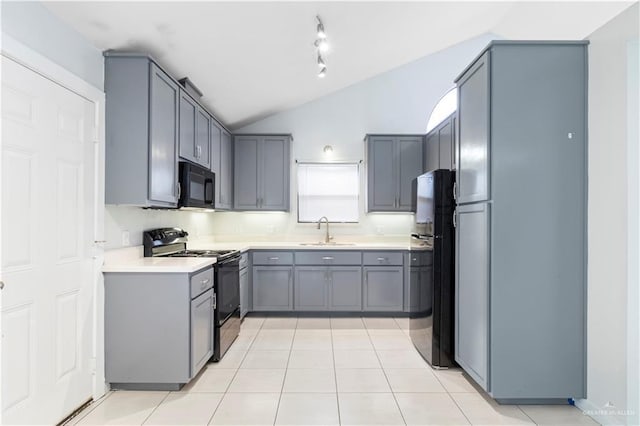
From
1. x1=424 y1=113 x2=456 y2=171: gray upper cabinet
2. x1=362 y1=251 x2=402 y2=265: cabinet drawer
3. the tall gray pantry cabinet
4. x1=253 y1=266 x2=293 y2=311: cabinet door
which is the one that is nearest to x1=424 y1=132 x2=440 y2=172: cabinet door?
x1=424 y1=113 x2=456 y2=171: gray upper cabinet

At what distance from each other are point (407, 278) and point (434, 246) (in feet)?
4.84

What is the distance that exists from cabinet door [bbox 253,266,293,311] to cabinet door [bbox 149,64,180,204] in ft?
5.48

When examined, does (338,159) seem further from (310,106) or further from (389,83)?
(389,83)

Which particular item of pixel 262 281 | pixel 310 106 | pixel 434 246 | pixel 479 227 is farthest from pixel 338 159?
pixel 479 227

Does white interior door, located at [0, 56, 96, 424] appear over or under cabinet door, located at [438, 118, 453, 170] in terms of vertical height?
under

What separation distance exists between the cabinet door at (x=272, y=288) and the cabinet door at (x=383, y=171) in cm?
150

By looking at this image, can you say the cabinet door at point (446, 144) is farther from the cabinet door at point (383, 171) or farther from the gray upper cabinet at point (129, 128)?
the gray upper cabinet at point (129, 128)

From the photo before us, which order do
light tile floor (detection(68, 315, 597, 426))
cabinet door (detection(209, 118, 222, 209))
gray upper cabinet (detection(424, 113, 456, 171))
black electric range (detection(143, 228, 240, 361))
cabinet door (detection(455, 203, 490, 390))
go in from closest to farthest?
light tile floor (detection(68, 315, 597, 426)) → cabinet door (detection(455, 203, 490, 390)) → black electric range (detection(143, 228, 240, 361)) → gray upper cabinet (detection(424, 113, 456, 171)) → cabinet door (detection(209, 118, 222, 209))

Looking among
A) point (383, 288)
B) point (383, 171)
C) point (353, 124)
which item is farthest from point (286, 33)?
point (383, 288)

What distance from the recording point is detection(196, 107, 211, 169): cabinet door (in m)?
3.31

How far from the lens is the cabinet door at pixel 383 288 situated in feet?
13.9

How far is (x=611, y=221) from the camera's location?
199 centimetres

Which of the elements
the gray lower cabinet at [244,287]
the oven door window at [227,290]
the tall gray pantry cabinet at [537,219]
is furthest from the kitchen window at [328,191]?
the tall gray pantry cabinet at [537,219]

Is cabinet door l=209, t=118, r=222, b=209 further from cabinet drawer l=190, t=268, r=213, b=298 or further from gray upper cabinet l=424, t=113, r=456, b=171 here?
gray upper cabinet l=424, t=113, r=456, b=171
